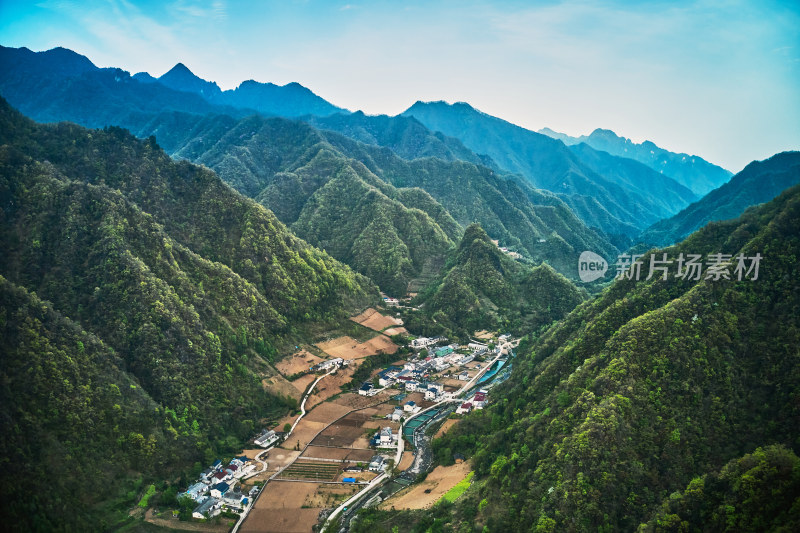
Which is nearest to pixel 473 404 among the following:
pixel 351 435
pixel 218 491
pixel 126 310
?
pixel 351 435

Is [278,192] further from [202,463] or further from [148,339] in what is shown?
[202,463]

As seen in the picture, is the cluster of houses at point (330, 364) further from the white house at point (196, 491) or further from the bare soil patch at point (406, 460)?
the white house at point (196, 491)

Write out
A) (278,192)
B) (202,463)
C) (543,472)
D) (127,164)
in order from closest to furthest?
(543,472) → (202,463) → (127,164) → (278,192)

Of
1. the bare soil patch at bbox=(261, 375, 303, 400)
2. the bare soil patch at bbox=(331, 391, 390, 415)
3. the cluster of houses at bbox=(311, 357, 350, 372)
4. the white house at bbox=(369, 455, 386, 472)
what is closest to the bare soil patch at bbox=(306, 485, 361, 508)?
the white house at bbox=(369, 455, 386, 472)

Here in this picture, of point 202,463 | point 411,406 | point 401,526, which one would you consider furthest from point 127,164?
point 401,526

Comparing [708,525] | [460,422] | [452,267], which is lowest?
[460,422]

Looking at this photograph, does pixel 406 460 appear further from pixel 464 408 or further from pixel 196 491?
pixel 196 491
